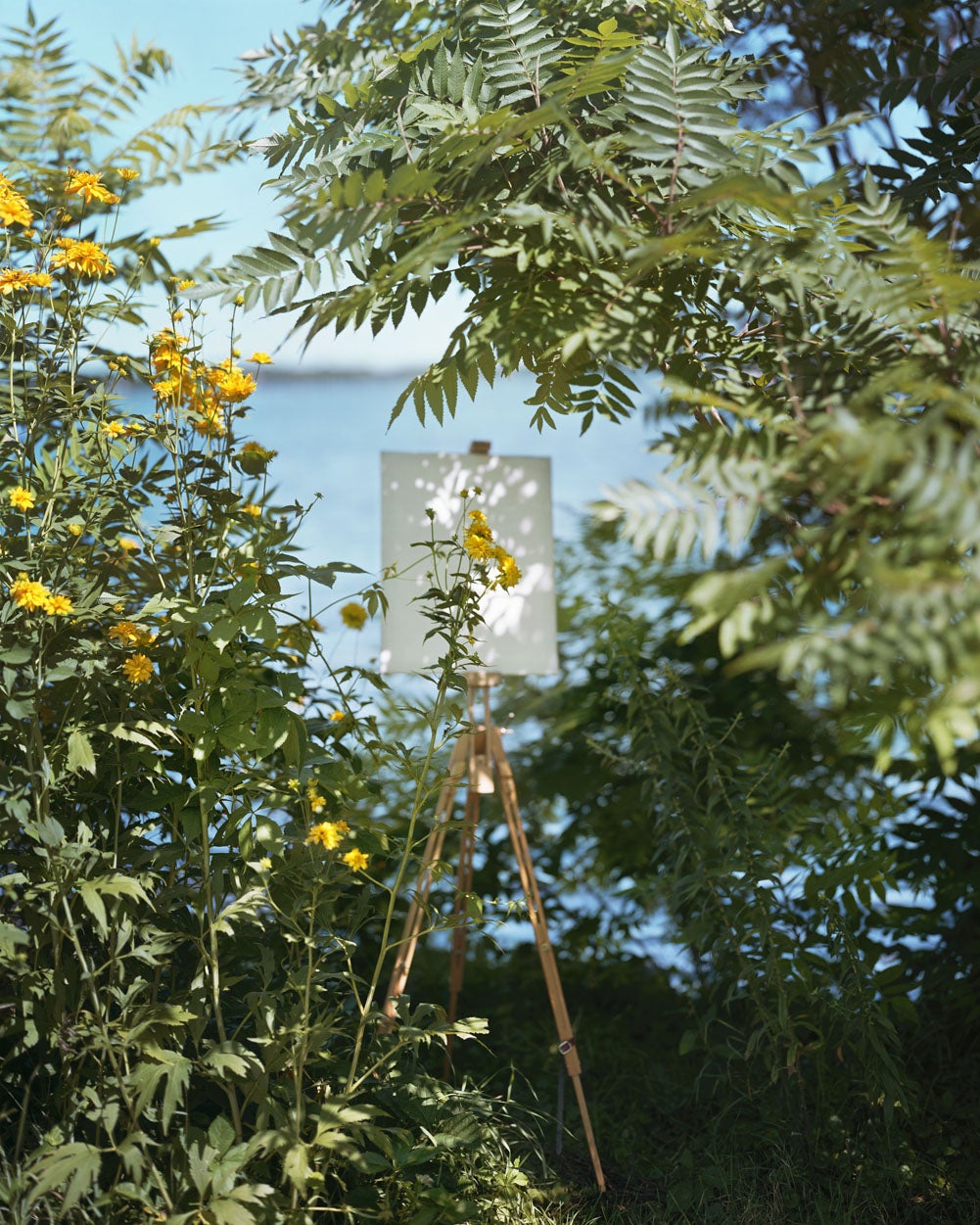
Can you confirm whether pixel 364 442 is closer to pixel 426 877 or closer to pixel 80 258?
pixel 426 877

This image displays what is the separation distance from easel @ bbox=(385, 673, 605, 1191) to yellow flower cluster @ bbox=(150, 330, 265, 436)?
60cm

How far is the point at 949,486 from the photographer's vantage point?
0.77 metres

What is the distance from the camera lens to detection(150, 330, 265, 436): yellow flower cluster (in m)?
1.41

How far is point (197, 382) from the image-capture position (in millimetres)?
1481

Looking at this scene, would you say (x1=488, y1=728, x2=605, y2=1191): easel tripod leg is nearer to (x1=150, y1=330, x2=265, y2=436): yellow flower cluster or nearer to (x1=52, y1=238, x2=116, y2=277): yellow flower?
(x1=150, y1=330, x2=265, y2=436): yellow flower cluster

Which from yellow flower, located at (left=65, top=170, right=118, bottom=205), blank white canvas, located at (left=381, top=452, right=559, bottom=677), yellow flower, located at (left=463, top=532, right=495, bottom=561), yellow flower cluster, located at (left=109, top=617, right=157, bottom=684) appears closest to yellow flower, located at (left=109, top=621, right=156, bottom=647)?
yellow flower cluster, located at (left=109, top=617, right=157, bottom=684)

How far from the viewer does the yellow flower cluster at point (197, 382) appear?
1.41 m

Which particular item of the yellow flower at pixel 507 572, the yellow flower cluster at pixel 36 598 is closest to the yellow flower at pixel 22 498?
the yellow flower cluster at pixel 36 598

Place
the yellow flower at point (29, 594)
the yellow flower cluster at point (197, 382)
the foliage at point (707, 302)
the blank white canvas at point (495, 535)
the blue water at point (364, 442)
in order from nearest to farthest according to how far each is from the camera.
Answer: the foliage at point (707, 302) < the yellow flower at point (29, 594) < the yellow flower cluster at point (197, 382) < the blank white canvas at point (495, 535) < the blue water at point (364, 442)

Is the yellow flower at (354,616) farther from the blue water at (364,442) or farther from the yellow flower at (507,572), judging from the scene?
the blue water at (364,442)

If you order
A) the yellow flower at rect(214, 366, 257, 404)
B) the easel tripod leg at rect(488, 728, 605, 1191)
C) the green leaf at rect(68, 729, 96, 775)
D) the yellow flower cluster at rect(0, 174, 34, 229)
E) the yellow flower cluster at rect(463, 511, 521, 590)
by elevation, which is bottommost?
the easel tripod leg at rect(488, 728, 605, 1191)

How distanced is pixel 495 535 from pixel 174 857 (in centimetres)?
99

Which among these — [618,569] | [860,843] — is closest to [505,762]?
[860,843]

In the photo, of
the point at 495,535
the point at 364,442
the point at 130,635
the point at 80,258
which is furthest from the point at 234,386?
the point at 364,442
